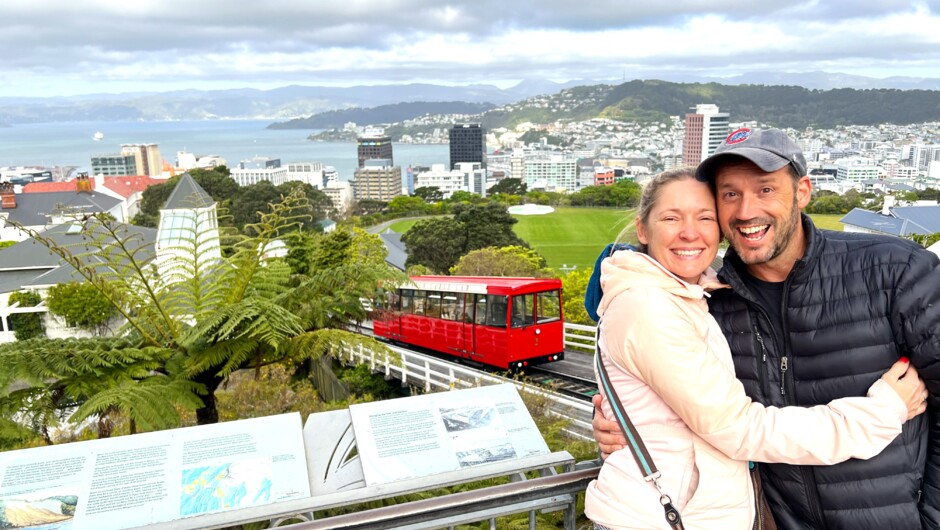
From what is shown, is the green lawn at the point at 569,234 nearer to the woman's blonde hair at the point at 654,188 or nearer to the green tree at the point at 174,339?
the green tree at the point at 174,339

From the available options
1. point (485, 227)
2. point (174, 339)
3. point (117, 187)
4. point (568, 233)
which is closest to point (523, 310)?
point (174, 339)

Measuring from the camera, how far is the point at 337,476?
2457 millimetres

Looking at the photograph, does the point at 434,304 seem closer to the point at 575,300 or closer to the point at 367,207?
the point at 575,300

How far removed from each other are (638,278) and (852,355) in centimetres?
69

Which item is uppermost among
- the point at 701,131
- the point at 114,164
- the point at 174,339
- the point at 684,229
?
the point at 684,229

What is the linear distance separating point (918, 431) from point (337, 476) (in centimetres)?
192

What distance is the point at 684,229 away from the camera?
1.93m

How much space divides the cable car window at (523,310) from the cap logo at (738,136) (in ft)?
30.6

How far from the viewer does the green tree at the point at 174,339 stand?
379 centimetres

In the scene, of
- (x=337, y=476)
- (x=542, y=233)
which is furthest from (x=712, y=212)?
(x=542, y=233)

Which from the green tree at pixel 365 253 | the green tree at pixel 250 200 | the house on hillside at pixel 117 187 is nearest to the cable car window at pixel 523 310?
the green tree at pixel 365 253

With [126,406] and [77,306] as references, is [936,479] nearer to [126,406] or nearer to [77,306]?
[126,406]

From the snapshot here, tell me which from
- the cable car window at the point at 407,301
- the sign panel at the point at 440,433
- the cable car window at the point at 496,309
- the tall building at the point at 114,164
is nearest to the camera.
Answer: the sign panel at the point at 440,433

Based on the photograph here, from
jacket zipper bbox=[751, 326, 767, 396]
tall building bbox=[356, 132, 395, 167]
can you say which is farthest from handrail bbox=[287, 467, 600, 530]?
tall building bbox=[356, 132, 395, 167]
